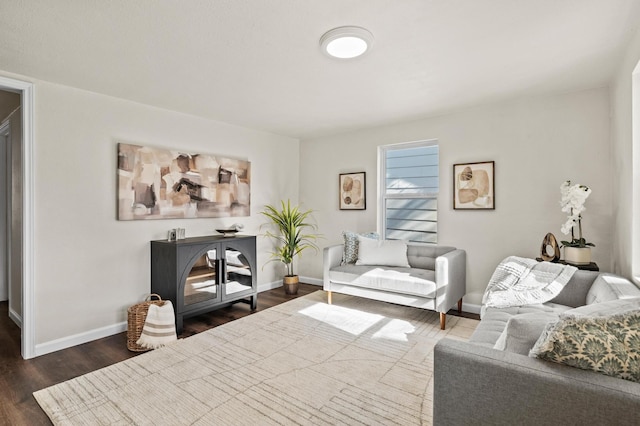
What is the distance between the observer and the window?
4.27 m

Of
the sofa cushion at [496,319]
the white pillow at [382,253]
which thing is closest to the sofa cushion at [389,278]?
the white pillow at [382,253]

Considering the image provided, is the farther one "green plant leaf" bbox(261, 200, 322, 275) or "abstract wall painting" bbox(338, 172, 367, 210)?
"green plant leaf" bbox(261, 200, 322, 275)

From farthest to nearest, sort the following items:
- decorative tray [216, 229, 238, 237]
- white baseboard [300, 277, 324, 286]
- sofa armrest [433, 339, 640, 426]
A: white baseboard [300, 277, 324, 286], decorative tray [216, 229, 238, 237], sofa armrest [433, 339, 640, 426]

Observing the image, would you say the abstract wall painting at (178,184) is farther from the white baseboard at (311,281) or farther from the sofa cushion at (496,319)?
the sofa cushion at (496,319)

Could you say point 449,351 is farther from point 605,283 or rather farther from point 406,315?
point 406,315

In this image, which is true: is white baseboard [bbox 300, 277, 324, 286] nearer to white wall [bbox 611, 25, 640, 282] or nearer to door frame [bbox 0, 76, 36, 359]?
door frame [bbox 0, 76, 36, 359]

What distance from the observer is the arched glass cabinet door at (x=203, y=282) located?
341 centimetres

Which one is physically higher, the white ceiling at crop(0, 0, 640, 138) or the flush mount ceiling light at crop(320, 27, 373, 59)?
the white ceiling at crop(0, 0, 640, 138)

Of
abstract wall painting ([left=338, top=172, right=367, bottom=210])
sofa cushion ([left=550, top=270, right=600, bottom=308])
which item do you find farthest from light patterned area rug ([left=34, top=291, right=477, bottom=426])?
abstract wall painting ([left=338, top=172, right=367, bottom=210])

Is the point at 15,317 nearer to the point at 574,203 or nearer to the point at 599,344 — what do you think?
the point at 599,344

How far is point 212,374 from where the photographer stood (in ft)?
7.92

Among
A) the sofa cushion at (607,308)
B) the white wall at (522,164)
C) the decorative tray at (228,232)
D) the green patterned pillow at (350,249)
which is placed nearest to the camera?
the sofa cushion at (607,308)

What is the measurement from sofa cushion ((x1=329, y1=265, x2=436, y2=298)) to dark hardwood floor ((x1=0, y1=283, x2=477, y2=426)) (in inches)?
30.9

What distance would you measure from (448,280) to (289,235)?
2402mm
